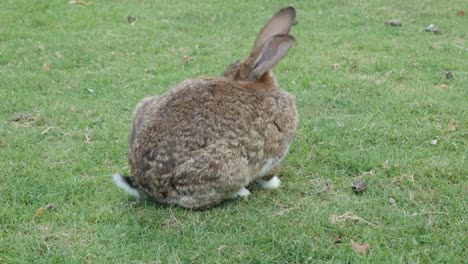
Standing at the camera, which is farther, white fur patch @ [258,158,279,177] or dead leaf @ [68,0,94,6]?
dead leaf @ [68,0,94,6]

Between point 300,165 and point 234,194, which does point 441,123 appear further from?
A: point 234,194

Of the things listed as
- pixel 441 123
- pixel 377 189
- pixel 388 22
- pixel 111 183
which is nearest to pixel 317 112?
pixel 441 123

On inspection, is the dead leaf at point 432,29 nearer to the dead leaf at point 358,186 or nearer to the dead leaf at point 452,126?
the dead leaf at point 452,126

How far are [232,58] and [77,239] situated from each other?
374 centimetres

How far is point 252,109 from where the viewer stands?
12.3ft

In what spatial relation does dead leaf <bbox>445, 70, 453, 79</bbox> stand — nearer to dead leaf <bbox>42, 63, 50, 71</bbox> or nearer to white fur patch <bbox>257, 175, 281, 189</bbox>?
white fur patch <bbox>257, 175, 281, 189</bbox>

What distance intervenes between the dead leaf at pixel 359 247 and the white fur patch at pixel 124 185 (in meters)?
1.42

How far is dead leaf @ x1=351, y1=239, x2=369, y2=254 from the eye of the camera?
10.3 feet

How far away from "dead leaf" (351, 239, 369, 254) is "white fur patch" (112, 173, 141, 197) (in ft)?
4.67

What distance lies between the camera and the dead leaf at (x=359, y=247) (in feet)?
10.3

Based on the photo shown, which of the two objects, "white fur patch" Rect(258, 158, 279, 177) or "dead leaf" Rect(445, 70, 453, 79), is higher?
"white fur patch" Rect(258, 158, 279, 177)

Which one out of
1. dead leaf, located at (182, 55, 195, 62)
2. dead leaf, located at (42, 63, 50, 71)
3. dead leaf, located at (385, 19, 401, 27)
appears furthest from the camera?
dead leaf, located at (385, 19, 401, 27)

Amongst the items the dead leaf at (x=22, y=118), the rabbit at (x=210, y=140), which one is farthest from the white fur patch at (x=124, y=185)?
the dead leaf at (x=22, y=118)

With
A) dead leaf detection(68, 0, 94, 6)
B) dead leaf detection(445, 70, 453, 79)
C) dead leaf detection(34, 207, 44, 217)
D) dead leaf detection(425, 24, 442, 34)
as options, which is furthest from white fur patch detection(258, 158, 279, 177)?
dead leaf detection(68, 0, 94, 6)
